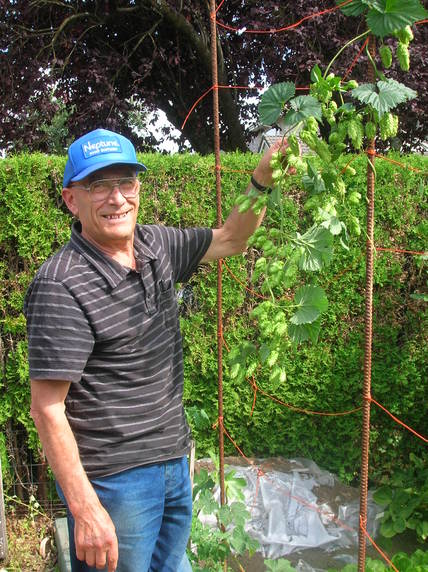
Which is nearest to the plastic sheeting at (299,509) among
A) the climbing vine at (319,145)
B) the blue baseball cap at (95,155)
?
the climbing vine at (319,145)

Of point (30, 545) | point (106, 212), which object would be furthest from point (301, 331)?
point (30, 545)

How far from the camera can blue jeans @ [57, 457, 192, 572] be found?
1730 mm

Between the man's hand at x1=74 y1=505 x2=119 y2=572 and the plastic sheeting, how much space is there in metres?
1.96

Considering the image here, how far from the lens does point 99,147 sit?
172cm

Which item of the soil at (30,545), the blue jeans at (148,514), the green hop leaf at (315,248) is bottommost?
the soil at (30,545)

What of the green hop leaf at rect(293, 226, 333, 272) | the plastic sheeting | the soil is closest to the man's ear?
the green hop leaf at rect(293, 226, 333, 272)

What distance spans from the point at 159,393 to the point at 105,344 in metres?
0.26

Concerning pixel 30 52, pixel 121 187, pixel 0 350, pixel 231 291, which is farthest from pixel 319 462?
pixel 30 52

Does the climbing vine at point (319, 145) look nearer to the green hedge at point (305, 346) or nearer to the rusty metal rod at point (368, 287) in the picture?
the rusty metal rod at point (368, 287)

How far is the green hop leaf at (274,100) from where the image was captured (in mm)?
1476

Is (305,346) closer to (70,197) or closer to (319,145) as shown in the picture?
(70,197)

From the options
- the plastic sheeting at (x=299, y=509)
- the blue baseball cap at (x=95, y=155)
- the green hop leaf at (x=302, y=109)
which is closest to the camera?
the green hop leaf at (x=302, y=109)

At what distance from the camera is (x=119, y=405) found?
5.62 feet

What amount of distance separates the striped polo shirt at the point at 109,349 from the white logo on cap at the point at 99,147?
256mm
